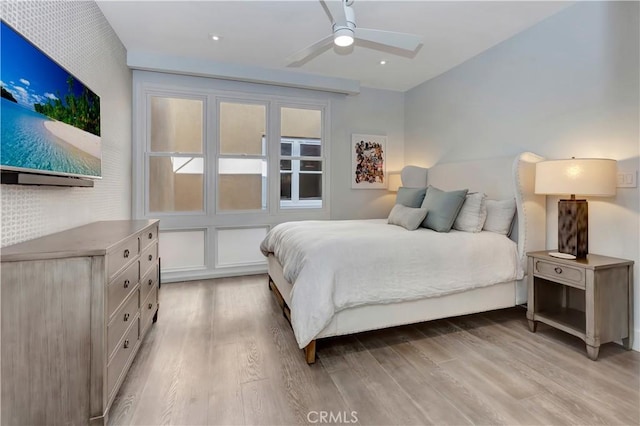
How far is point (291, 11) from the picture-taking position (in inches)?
105

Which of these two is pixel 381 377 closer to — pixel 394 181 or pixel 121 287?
pixel 121 287

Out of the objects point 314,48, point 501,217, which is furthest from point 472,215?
point 314,48

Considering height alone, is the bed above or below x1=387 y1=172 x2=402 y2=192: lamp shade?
below

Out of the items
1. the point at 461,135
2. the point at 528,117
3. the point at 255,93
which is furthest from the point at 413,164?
the point at 255,93

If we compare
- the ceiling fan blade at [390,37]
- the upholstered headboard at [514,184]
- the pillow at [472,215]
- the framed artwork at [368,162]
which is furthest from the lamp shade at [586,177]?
the framed artwork at [368,162]

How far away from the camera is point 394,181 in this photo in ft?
15.4

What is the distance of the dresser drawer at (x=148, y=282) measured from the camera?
2093 millimetres

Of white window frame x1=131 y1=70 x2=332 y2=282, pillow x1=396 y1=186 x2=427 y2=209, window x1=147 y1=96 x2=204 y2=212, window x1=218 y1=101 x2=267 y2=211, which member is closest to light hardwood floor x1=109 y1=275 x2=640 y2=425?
pillow x1=396 y1=186 x2=427 y2=209

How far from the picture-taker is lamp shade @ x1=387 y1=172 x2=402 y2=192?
4610 mm

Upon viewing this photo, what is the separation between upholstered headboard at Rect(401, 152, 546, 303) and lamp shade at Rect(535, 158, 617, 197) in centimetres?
40

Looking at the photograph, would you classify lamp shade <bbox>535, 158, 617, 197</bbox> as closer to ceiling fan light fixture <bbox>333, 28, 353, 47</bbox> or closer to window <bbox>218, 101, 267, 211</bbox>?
ceiling fan light fixture <bbox>333, 28, 353, 47</bbox>

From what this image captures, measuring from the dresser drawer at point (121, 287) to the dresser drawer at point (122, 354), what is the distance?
0.73 ft

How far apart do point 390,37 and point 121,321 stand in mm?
2505

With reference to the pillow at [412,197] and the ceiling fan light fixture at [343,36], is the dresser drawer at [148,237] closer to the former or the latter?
the ceiling fan light fixture at [343,36]
